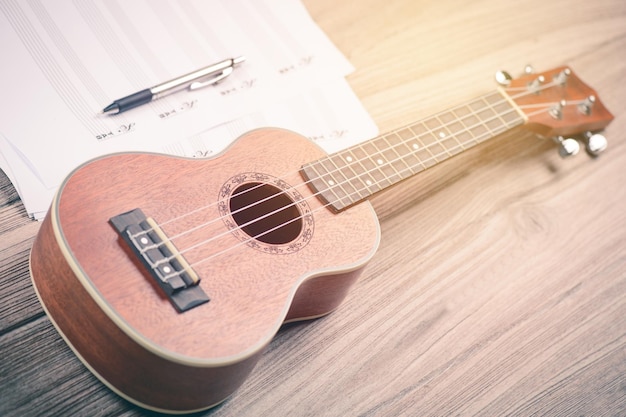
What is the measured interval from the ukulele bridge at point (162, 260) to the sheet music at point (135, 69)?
→ 0.66 feet

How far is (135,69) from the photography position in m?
0.84

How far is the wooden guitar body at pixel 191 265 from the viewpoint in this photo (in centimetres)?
55

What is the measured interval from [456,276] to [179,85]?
525 millimetres

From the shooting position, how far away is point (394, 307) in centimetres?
81

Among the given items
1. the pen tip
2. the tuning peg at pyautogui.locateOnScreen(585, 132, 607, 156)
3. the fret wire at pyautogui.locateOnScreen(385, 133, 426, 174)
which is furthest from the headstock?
the pen tip

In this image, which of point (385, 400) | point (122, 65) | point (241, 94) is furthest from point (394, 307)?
point (122, 65)

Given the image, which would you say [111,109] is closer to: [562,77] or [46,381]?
[46,381]

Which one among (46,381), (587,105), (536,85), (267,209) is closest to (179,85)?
(267,209)

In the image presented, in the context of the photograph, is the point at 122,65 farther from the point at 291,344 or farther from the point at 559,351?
the point at 559,351

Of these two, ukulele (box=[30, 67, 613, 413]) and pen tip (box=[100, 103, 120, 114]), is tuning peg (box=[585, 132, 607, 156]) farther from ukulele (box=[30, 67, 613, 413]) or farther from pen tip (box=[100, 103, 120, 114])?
pen tip (box=[100, 103, 120, 114])

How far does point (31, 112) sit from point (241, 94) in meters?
0.31

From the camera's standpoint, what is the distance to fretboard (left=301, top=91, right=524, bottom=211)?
732mm

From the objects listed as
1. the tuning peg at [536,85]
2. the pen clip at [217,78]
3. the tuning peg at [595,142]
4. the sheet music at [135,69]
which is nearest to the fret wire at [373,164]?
the sheet music at [135,69]

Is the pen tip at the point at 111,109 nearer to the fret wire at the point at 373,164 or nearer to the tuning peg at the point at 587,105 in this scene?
the fret wire at the point at 373,164
